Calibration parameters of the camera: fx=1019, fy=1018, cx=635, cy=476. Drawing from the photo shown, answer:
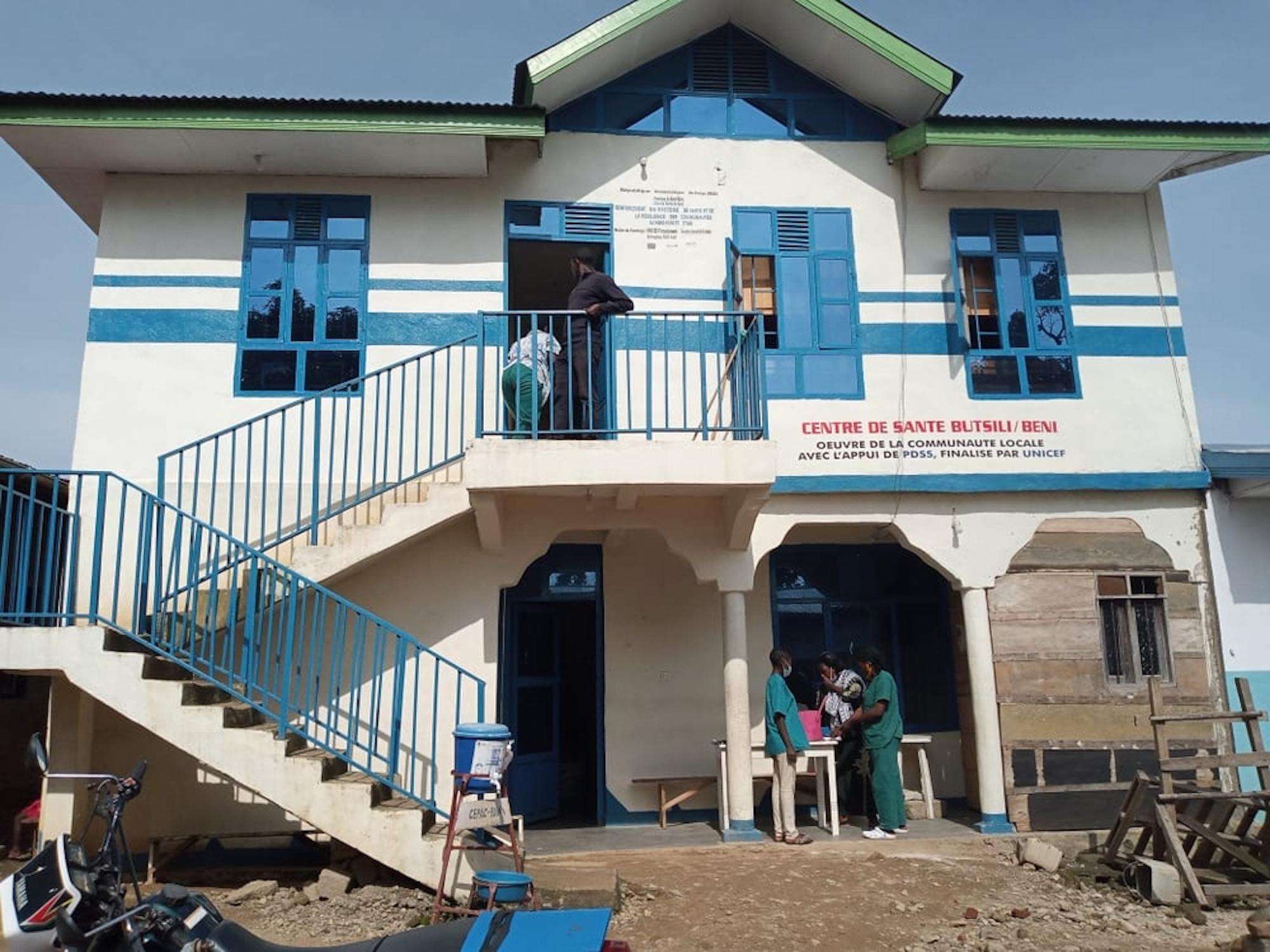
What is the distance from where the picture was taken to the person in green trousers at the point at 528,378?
25.0ft

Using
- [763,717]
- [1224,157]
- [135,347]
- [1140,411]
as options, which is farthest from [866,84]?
[135,347]

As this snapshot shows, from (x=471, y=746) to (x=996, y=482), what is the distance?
17.3ft

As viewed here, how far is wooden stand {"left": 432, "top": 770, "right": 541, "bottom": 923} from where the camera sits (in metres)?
5.98

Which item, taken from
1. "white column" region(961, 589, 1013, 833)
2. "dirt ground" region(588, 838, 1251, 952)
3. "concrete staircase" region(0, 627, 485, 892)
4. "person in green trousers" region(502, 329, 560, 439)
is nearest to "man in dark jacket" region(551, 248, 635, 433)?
"person in green trousers" region(502, 329, 560, 439)

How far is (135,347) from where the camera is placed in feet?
28.3

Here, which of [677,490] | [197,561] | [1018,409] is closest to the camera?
[197,561]

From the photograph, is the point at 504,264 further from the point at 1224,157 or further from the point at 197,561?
the point at 1224,157

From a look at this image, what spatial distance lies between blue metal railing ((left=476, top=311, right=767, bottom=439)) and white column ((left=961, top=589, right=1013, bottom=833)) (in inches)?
105

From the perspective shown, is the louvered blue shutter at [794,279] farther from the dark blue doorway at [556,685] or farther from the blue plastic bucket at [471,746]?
the blue plastic bucket at [471,746]

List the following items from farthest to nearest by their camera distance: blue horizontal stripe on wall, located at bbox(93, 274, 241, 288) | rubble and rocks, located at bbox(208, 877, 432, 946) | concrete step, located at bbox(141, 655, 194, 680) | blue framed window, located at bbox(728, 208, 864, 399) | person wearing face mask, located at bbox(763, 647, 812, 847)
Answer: blue framed window, located at bbox(728, 208, 864, 399), blue horizontal stripe on wall, located at bbox(93, 274, 241, 288), person wearing face mask, located at bbox(763, 647, 812, 847), concrete step, located at bbox(141, 655, 194, 680), rubble and rocks, located at bbox(208, 877, 432, 946)

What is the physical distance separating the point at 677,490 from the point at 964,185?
429 cm

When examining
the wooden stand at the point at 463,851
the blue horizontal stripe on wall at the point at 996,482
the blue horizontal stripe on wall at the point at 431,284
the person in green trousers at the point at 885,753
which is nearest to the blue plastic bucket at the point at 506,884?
the wooden stand at the point at 463,851

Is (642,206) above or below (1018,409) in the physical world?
above

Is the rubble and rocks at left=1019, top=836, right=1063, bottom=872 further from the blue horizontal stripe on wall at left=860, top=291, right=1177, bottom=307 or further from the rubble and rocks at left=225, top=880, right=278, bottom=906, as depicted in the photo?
the rubble and rocks at left=225, top=880, right=278, bottom=906
